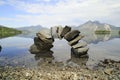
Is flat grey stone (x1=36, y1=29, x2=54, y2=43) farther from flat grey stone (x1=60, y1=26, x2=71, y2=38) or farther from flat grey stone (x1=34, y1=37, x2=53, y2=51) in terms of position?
flat grey stone (x1=60, y1=26, x2=71, y2=38)

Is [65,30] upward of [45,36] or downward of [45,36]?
upward

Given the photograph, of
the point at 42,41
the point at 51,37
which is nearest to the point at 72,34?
the point at 51,37

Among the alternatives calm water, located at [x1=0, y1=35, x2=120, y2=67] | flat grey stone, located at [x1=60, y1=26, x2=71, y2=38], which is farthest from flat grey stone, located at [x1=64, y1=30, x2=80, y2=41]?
calm water, located at [x1=0, y1=35, x2=120, y2=67]

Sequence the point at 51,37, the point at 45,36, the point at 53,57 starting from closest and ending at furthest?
the point at 53,57 < the point at 45,36 < the point at 51,37

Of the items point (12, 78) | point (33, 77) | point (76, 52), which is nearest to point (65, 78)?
point (33, 77)

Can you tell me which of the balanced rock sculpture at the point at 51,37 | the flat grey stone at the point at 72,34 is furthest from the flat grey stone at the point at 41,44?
the flat grey stone at the point at 72,34

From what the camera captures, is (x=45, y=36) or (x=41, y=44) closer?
(x=45, y=36)

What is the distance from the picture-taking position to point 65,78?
92.0 feet

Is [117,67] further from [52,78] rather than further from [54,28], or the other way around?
[54,28]

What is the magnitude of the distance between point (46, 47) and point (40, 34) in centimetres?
468

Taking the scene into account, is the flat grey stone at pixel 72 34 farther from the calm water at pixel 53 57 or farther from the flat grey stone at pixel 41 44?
the flat grey stone at pixel 41 44

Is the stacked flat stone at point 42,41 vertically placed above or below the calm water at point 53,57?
above

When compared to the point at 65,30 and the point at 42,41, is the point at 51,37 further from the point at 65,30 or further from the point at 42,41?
the point at 65,30

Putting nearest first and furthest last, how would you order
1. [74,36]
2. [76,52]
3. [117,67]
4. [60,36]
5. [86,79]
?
[86,79], [117,67], [76,52], [74,36], [60,36]
